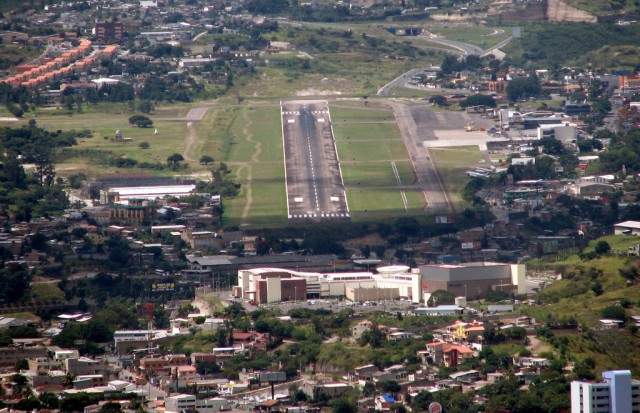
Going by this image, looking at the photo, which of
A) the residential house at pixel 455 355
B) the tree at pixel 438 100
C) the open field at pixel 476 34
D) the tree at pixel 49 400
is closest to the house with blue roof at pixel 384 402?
the residential house at pixel 455 355

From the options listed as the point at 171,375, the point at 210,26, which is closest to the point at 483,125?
the point at 210,26

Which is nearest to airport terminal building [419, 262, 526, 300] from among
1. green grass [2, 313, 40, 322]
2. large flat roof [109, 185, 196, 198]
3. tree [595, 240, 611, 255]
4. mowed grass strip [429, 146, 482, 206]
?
tree [595, 240, 611, 255]

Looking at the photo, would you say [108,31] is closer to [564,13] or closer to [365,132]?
[564,13]

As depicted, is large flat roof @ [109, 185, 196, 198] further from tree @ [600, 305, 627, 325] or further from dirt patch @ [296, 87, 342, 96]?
tree @ [600, 305, 627, 325]

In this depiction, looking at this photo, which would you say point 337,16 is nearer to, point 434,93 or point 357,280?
point 434,93

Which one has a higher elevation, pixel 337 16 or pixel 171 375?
pixel 337 16

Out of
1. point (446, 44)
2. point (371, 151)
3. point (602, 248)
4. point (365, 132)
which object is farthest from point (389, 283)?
point (446, 44)
